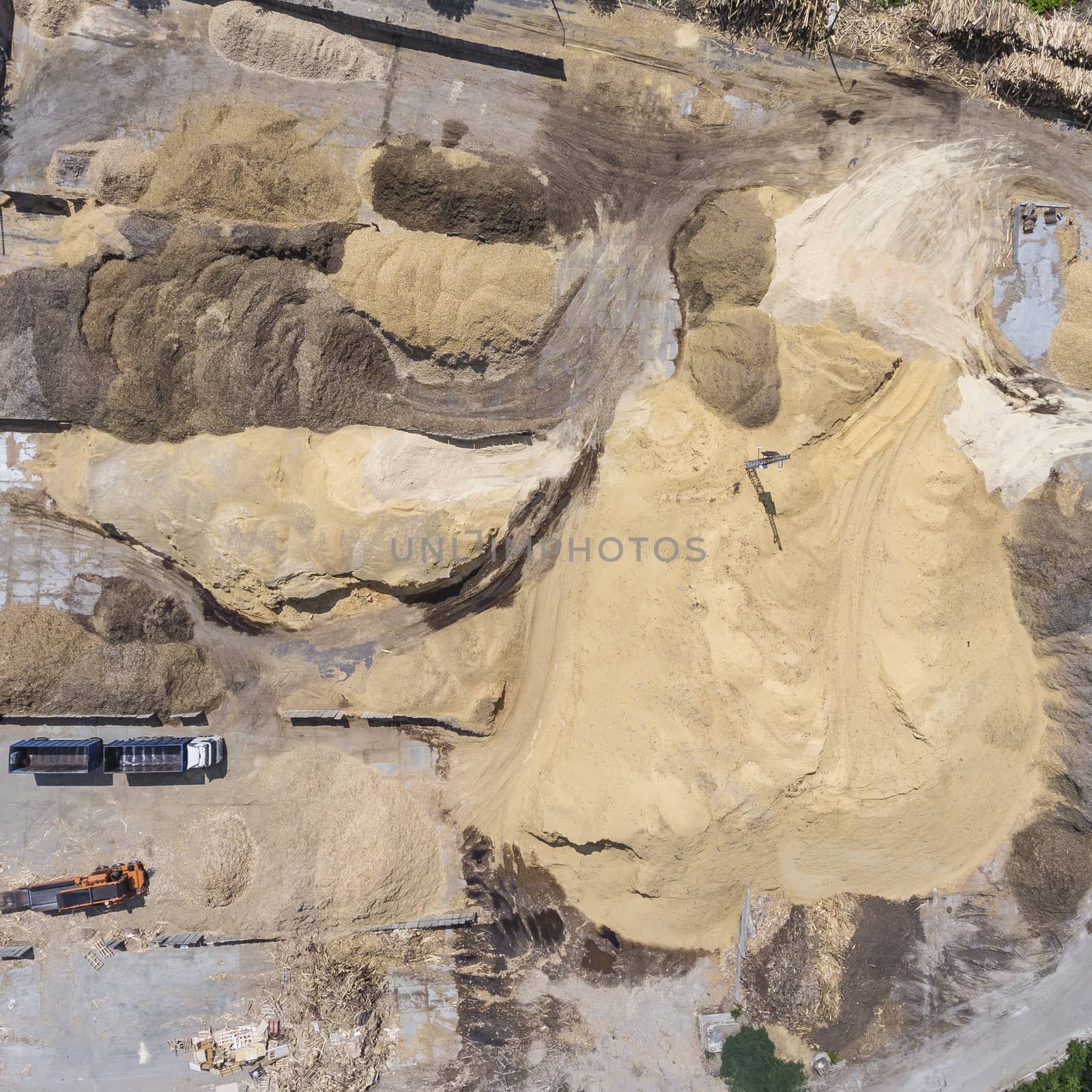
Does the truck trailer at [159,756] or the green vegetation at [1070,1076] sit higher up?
the truck trailer at [159,756]

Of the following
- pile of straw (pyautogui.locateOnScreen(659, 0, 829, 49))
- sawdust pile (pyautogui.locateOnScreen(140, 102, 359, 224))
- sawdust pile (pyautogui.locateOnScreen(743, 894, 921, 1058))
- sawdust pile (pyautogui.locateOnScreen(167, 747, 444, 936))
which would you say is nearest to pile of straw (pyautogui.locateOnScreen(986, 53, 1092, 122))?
pile of straw (pyautogui.locateOnScreen(659, 0, 829, 49))

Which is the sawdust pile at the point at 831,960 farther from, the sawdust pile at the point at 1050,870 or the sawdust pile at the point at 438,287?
the sawdust pile at the point at 438,287

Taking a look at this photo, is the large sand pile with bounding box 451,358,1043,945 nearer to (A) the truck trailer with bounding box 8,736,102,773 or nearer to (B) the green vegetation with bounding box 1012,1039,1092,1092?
(B) the green vegetation with bounding box 1012,1039,1092,1092

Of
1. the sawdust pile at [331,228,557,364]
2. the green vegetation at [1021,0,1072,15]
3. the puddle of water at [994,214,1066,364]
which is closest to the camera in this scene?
the sawdust pile at [331,228,557,364]

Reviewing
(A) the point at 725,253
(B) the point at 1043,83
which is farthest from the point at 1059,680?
(B) the point at 1043,83

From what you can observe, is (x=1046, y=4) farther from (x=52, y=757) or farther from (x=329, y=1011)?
(x=329, y=1011)

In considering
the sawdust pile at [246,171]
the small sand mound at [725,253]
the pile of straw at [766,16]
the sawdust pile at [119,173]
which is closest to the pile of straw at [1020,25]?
the pile of straw at [766,16]
